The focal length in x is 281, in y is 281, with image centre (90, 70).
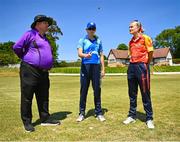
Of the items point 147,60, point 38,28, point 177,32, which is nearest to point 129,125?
point 147,60

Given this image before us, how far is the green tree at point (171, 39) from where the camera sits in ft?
322

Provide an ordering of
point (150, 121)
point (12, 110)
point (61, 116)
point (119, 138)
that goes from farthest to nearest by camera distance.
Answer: point (12, 110)
point (61, 116)
point (150, 121)
point (119, 138)

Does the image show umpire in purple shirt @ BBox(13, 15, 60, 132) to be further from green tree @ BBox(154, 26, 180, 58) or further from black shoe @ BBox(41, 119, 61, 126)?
green tree @ BBox(154, 26, 180, 58)

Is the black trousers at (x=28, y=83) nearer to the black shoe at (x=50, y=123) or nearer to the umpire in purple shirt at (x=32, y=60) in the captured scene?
the umpire in purple shirt at (x=32, y=60)

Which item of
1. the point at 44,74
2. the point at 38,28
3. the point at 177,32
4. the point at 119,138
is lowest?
the point at 119,138

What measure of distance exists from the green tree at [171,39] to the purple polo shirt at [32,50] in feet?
311

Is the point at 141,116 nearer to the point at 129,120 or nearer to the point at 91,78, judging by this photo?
the point at 129,120

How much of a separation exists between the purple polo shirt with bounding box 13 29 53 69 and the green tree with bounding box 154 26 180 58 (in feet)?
311

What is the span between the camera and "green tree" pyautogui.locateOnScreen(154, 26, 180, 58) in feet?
322

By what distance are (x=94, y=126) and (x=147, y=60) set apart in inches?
66.3

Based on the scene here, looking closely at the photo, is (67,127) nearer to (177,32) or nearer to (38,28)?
(38,28)

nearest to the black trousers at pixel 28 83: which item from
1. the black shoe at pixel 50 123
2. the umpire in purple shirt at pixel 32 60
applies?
the umpire in purple shirt at pixel 32 60

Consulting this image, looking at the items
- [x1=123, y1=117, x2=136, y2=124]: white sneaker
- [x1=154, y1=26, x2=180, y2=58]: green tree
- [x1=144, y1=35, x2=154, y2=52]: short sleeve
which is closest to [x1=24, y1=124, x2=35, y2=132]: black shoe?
[x1=123, y1=117, x2=136, y2=124]: white sneaker

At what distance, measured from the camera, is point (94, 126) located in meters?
5.59
